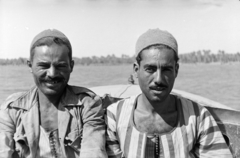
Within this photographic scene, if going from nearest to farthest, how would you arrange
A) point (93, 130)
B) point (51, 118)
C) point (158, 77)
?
point (158, 77) < point (93, 130) < point (51, 118)

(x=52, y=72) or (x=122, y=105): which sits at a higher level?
(x=52, y=72)

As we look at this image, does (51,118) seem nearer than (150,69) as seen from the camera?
No

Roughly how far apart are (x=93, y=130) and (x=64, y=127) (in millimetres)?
185

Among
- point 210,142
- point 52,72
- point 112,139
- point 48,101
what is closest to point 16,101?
point 48,101

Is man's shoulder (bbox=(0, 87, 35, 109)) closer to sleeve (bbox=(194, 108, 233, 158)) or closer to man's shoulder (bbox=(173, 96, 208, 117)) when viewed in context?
man's shoulder (bbox=(173, 96, 208, 117))

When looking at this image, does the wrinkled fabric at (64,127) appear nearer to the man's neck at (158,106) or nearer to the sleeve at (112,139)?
the sleeve at (112,139)

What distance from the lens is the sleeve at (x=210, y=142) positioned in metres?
1.68

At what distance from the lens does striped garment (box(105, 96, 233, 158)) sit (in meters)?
1.70

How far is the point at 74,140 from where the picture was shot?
1755mm

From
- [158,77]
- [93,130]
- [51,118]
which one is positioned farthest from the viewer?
[51,118]

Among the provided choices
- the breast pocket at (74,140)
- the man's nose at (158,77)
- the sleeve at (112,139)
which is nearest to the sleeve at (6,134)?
the breast pocket at (74,140)

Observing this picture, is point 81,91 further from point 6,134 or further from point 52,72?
point 6,134

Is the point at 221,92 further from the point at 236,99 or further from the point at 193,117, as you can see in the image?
the point at 193,117

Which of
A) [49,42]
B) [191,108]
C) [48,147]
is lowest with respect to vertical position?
[48,147]
